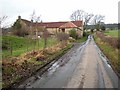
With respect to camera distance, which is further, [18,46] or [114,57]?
[18,46]

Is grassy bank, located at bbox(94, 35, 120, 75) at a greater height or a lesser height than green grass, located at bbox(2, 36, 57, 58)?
lesser

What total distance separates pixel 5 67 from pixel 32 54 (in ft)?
24.1

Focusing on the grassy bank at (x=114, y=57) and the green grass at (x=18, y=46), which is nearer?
the grassy bank at (x=114, y=57)

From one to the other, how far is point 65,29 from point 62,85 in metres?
77.6

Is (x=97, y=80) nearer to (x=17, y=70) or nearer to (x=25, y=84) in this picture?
(x=25, y=84)

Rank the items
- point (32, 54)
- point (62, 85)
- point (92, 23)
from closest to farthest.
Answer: point (62, 85), point (32, 54), point (92, 23)

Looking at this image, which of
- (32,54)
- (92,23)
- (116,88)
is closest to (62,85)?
(116,88)

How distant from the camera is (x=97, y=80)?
12.0 meters

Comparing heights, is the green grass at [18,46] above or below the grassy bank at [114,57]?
above

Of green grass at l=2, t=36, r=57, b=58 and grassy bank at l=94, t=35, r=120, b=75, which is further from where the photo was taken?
green grass at l=2, t=36, r=57, b=58

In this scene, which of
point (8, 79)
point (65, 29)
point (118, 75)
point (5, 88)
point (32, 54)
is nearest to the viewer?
point (5, 88)

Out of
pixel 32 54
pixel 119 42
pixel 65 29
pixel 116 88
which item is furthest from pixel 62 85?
pixel 65 29

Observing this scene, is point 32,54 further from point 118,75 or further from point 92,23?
point 92,23

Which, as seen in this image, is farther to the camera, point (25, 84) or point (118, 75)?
point (118, 75)
